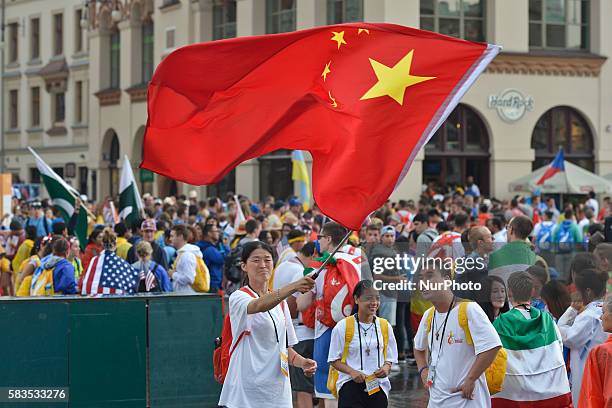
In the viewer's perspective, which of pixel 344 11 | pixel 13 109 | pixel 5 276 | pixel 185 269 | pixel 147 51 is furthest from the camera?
pixel 13 109

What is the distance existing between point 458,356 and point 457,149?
90.7 ft

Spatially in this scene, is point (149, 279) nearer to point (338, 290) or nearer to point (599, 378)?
point (338, 290)

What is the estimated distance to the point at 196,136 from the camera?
9.08m

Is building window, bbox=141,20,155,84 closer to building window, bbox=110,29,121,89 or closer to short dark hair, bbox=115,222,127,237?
building window, bbox=110,29,121,89

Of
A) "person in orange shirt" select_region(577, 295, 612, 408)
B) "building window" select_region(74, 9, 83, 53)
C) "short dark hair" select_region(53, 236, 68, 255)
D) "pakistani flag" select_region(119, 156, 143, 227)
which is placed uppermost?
"building window" select_region(74, 9, 83, 53)

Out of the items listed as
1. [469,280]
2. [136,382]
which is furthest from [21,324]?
[469,280]

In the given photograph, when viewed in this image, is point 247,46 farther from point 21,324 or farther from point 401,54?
point 21,324

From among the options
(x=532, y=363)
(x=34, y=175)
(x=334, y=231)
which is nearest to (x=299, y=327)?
(x=334, y=231)

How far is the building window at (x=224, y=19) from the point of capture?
41.6m

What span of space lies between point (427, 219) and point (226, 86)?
30.1ft

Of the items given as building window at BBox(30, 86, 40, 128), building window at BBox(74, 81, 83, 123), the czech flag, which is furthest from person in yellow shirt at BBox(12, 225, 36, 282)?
building window at BBox(30, 86, 40, 128)

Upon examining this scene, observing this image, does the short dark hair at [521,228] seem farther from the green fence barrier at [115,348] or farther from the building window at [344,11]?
the building window at [344,11]

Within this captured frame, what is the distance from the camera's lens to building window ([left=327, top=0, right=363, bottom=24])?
116ft

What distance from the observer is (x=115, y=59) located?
165ft
